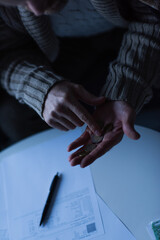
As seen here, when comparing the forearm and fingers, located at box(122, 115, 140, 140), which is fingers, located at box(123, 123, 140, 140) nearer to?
fingers, located at box(122, 115, 140, 140)

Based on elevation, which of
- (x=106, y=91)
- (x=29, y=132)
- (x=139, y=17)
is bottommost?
(x=29, y=132)

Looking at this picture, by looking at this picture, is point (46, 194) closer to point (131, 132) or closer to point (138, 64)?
point (131, 132)

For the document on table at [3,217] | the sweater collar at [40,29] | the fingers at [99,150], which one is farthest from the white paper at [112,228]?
the sweater collar at [40,29]

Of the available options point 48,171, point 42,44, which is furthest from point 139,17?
point 48,171

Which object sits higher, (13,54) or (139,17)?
(139,17)

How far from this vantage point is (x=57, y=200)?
0.79m

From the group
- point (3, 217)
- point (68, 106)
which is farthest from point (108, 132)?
point (3, 217)

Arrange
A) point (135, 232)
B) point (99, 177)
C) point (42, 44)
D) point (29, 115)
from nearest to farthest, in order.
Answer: point (135, 232)
point (99, 177)
point (42, 44)
point (29, 115)

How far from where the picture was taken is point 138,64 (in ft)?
2.81

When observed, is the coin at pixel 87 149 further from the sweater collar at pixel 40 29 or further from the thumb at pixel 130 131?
the sweater collar at pixel 40 29

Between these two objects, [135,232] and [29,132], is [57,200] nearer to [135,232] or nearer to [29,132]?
[135,232]

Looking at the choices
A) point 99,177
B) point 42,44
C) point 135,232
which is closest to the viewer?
point 135,232

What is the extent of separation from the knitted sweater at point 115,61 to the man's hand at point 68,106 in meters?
0.03

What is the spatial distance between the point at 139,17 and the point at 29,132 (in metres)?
0.63
